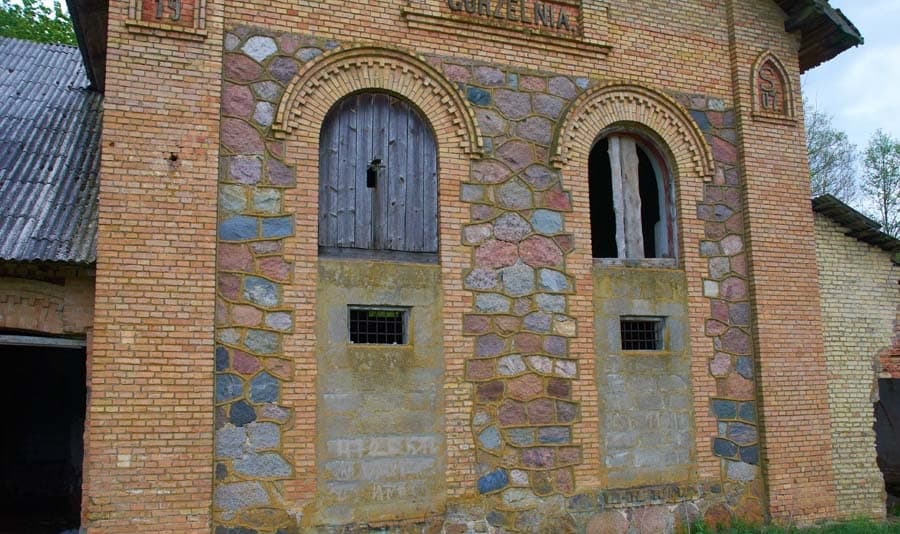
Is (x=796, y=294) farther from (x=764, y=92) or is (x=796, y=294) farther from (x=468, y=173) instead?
(x=468, y=173)

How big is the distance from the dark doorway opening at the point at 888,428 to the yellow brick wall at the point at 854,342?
3.38 meters

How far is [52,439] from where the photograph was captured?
1322 cm

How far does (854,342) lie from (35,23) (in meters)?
21.2

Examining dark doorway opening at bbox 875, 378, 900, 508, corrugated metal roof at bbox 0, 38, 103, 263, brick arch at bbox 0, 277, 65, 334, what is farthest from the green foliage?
dark doorway opening at bbox 875, 378, 900, 508

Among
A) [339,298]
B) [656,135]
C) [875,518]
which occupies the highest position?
[656,135]

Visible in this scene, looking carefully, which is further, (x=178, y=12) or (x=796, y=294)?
(x=796, y=294)

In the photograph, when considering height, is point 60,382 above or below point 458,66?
below

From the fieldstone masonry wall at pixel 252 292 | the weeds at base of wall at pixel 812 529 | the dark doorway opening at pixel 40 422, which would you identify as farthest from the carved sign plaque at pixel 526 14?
the dark doorway opening at pixel 40 422

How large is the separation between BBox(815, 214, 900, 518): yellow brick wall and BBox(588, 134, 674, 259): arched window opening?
2564 millimetres

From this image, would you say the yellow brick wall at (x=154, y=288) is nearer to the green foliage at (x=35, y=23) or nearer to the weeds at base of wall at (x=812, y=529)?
the weeds at base of wall at (x=812, y=529)

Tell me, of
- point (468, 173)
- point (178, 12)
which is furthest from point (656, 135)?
point (178, 12)

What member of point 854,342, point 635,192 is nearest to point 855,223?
point 854,342

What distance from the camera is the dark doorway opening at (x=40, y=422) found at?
12.8m

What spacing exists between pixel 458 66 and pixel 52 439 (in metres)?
10.3
